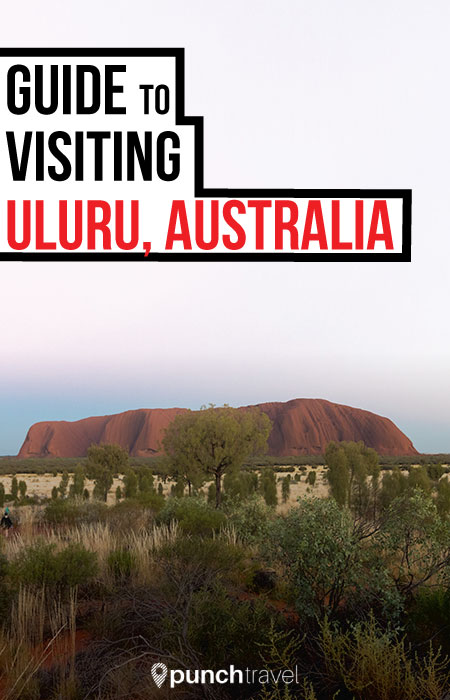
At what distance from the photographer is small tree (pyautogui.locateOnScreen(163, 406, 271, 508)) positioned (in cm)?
1630

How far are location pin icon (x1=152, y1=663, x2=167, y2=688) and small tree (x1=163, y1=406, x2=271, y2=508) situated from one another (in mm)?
12052

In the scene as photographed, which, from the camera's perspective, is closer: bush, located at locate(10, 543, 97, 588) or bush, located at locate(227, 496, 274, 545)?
bush, located at locate(10, 543, 97, 588)

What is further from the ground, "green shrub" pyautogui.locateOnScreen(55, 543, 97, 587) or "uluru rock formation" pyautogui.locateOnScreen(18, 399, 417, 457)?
"green shrub" pyautogui.locateOnScreen(55, 543, 97, 587)

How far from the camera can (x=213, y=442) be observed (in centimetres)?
1638

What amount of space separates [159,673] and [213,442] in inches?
483

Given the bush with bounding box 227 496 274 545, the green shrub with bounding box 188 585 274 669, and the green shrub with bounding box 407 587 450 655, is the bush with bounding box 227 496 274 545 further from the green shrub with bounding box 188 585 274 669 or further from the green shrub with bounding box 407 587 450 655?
the green shrub with bounding box 407 587 450 655

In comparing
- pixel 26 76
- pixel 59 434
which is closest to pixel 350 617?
pixel 26 76

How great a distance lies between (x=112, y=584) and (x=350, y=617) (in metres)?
3.63

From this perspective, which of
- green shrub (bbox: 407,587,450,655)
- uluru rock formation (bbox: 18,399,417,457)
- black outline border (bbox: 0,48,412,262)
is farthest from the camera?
uluru rock formation (bbox: 18,399,417,457)

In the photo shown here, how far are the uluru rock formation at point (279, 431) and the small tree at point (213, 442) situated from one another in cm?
9226

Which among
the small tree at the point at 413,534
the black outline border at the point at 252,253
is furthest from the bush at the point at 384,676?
the black outline border at the point at 252,253

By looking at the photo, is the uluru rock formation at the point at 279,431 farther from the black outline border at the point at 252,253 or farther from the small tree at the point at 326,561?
the small tree at the point at 326,561

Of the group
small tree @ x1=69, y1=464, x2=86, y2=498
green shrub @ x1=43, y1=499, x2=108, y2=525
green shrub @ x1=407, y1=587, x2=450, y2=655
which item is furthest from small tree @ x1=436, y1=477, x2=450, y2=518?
small tree @ x1=69, y1=464, x2=86, y2=498

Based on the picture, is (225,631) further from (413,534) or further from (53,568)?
(53,568)
